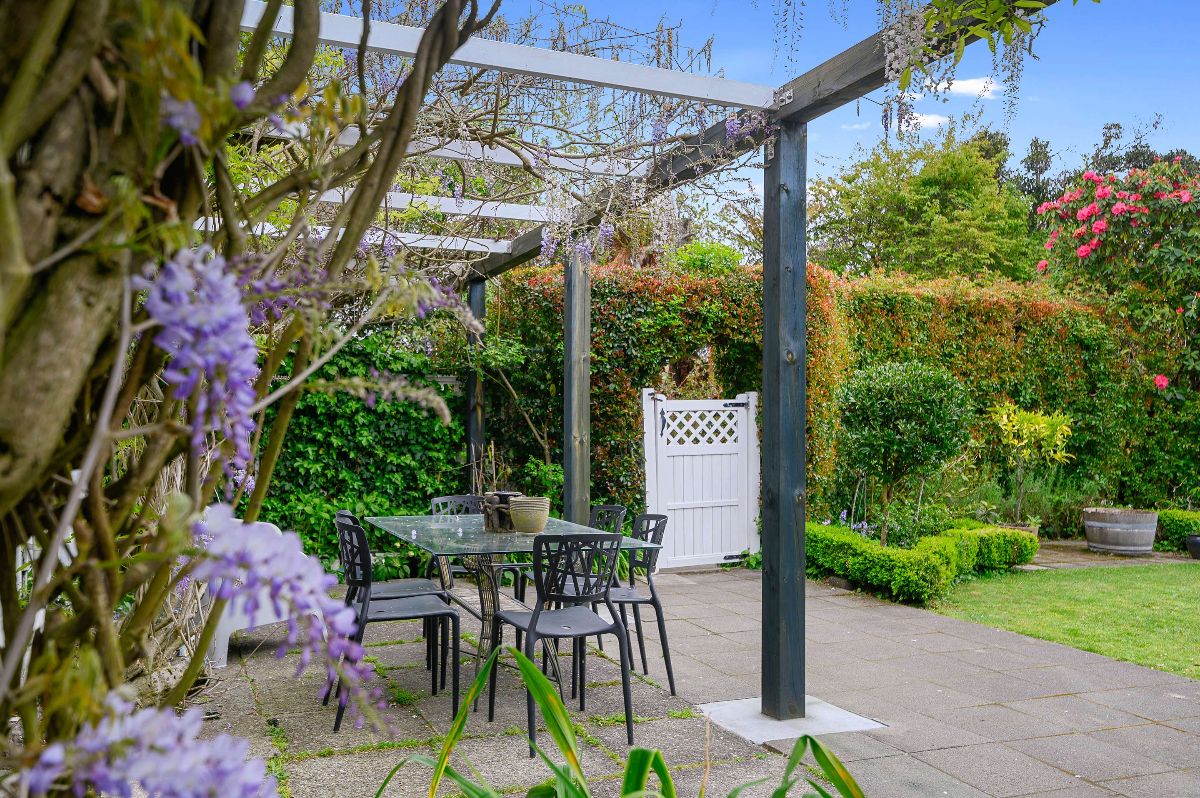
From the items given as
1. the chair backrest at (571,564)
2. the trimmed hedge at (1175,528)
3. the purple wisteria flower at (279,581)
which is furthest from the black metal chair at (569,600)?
the trimmed hedge at (1175,528)

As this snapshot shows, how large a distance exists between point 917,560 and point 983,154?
1899 centimetres

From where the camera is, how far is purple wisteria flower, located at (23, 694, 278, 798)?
18.7 inches

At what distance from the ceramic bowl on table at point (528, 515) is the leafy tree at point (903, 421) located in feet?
11.4

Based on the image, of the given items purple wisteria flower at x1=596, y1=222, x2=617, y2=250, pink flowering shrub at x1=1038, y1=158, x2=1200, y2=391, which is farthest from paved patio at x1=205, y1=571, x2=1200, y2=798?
pink flowering shrub at x1=1038, y1=158, x2=1200, y2=391

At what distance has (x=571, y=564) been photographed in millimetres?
3951

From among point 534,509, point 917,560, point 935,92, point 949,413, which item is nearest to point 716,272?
point 949,413

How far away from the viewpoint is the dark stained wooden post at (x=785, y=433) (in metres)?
3.81

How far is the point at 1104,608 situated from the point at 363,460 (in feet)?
18.3

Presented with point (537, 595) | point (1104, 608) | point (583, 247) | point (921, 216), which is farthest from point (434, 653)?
point (921, 216)

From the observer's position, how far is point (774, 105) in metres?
3.75

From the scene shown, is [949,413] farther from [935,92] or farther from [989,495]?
[935,92]

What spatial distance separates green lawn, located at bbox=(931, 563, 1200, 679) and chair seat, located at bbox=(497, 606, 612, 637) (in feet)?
10.7

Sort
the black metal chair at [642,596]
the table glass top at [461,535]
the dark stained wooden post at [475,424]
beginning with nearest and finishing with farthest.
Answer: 1. the table glass top at [461,535]
2. the black metal chair at [642,596]
3. the dark stained wooden post at [475,424]

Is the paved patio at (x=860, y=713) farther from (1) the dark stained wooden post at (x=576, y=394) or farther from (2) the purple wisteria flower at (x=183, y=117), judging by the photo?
(2) the purple wisteria flower at (x=183, y=117)
